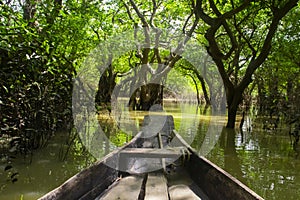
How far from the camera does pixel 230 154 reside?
7.15m

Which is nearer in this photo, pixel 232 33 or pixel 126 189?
pixel 126 189

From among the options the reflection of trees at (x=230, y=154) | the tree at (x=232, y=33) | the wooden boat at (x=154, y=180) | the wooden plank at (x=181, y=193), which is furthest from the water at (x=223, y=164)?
the tree at (x=232, y=33)

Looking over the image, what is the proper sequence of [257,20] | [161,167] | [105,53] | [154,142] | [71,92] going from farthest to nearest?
[105,53] → [257,20] → [71,92] → [154,142] → [161,167]

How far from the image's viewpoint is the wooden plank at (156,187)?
345cm

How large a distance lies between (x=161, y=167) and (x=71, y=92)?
366 cm

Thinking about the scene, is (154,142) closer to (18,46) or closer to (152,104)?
(18,46)

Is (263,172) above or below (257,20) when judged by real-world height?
below

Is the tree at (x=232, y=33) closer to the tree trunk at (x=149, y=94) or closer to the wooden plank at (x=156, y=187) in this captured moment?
the tree trunk at (x=149, y=94)

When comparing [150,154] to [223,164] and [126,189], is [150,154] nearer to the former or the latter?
[126,189]

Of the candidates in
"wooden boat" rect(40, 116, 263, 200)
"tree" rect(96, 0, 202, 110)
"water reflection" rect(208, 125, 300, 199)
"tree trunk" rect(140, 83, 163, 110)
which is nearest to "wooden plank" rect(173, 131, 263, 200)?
"wooden boat" rect(40, 116, 263, 200)

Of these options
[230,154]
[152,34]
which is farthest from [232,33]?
[152,34]

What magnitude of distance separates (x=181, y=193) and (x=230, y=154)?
11.7ft

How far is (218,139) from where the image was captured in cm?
927

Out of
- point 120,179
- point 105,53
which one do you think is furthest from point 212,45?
point 105,53
